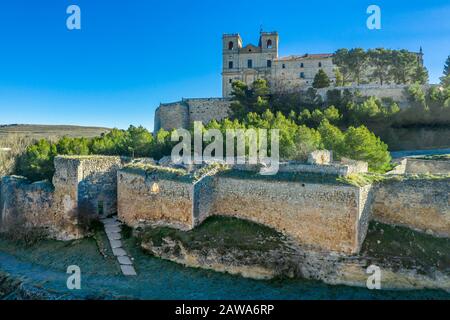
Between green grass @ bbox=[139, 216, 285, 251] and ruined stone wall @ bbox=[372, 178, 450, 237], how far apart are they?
11.3 ft

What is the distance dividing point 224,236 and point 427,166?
1516 centimetres

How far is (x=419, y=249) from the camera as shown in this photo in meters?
11.9

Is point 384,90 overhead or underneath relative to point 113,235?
overhead

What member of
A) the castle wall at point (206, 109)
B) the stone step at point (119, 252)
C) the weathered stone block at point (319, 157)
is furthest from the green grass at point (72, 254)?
the castle wall at point (206, 109)

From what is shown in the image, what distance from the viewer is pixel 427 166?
2319 cm

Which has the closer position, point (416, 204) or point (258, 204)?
point (416, 204)

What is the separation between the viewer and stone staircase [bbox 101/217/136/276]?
521 inches

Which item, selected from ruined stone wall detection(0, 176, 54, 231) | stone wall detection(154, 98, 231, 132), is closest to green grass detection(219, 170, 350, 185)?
ruined stone wall detection(0, 176, 54, 231)

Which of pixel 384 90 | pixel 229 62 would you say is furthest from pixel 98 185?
pixel 229 62

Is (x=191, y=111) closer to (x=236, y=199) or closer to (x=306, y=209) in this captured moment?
(x=236, y=199)

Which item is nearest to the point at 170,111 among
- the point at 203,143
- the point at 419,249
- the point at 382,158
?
the point at 203,143

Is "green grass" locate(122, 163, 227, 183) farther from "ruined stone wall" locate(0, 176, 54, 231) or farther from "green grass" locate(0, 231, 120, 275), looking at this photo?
"ruined stone wall" locate(0, 176, 54, 231)
